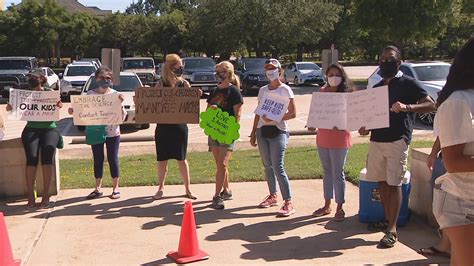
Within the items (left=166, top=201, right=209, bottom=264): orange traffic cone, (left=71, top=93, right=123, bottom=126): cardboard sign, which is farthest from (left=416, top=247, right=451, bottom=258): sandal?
(left=71, top=93, right=123, bottom=126): cardboard sign

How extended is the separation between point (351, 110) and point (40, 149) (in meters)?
4.10

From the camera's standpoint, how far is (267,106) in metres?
6.70

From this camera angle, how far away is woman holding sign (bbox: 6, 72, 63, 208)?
725 centimetres

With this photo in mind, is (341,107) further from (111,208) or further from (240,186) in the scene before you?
(111,208)

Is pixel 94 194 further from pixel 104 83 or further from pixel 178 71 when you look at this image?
pixel 178 71

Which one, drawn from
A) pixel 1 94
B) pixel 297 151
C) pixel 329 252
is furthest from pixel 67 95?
pixel 329 252

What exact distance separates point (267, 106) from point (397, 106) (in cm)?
191

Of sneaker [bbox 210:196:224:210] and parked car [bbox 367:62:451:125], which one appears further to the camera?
parked car [bbox 367:62:451:125]

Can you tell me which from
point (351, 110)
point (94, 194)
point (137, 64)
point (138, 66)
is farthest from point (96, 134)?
point (137, 64)

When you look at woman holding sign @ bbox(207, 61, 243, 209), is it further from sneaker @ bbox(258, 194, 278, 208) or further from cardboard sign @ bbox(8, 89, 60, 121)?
cardboard sign @ bbox(8, 89, 60, 121)

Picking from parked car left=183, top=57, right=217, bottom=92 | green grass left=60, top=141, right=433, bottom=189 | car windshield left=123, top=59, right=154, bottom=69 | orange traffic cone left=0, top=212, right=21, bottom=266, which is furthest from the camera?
car windshield left=123, top=59, right=154, bottom=69

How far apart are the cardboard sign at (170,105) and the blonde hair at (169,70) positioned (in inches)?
5.3

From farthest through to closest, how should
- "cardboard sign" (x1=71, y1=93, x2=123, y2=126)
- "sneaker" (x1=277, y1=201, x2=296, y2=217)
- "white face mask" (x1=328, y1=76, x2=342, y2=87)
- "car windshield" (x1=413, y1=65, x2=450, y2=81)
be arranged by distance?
1. "car windshield" (x1=413, y1=65, x2=450, y2=81)
2. "cardboard sign" (x1=71, y1=93, x2=123, y2=126)
3. "sneaker" (x1=277, y1=201, x2=296, y2=217)
4. "white face mask" (x1=328, y1=76, x2=342, y2=87)

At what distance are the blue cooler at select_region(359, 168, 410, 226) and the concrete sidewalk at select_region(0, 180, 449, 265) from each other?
0.49ft
